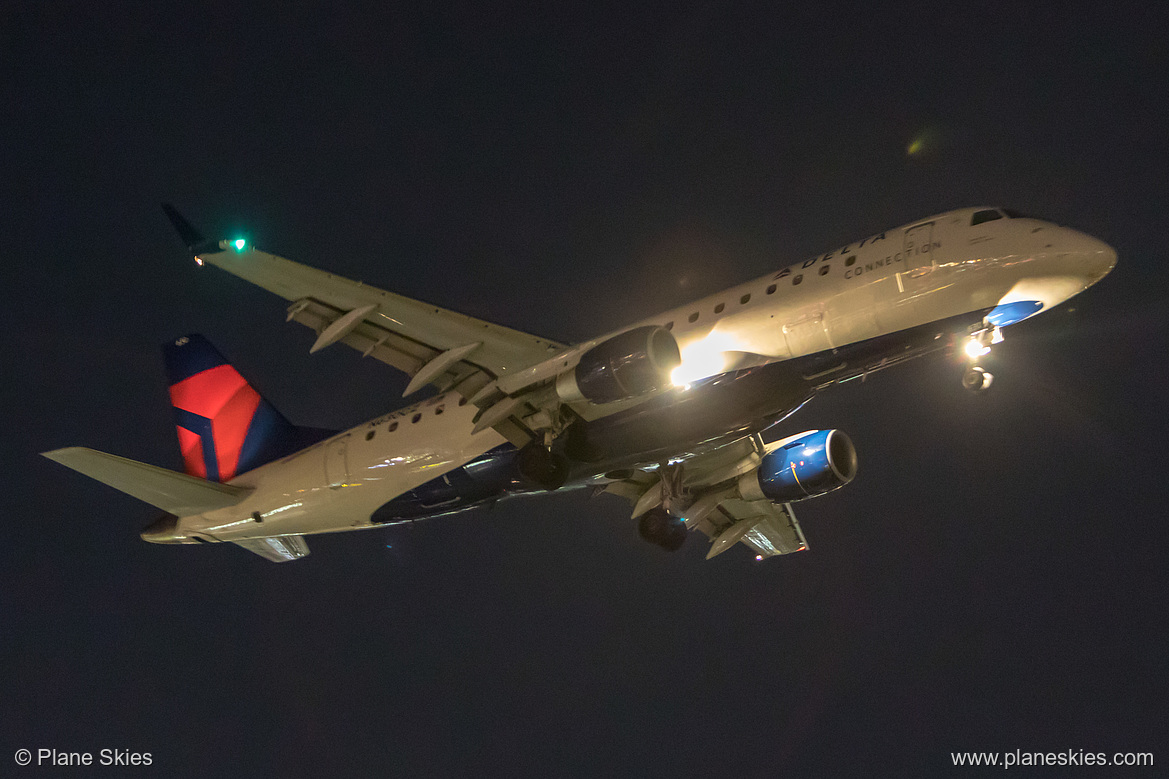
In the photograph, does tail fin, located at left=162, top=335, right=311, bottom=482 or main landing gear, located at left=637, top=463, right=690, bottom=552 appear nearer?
main landing gear, located at left=637, top=463, right=690, bottom=552

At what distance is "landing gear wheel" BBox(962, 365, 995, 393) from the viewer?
19.6 m

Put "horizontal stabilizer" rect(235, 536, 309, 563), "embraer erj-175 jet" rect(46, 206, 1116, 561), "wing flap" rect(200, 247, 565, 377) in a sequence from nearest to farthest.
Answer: "embraer erj-175 jet" rect(46, 206, 1116, 561) < "wing flap" rect(200, 247, 565, 377) < "horizontal stabilizer" rect(235, 536, 309, 563)

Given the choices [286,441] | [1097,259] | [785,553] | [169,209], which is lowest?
[785,553]

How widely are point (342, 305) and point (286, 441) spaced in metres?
6.69

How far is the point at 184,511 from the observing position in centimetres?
2631

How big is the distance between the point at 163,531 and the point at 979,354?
20.4 metres

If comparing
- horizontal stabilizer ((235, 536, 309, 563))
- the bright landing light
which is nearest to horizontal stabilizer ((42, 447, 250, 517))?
horizontal stabilizer ((235, 536, 309, 563))

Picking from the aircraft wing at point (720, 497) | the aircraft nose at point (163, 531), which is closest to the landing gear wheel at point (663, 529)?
the aircraft wing at point (720, 497)

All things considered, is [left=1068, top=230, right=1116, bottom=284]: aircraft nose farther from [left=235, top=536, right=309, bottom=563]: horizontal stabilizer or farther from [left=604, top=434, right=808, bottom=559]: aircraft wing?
[left=235, top=536, right=309, bottom=563]: horizontal stabilizer

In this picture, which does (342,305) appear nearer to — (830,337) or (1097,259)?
(830,337)

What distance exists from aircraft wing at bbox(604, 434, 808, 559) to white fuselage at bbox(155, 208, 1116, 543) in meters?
4.38

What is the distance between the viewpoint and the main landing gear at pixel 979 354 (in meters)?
19.6

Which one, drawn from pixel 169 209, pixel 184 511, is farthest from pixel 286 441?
pixel 169 209

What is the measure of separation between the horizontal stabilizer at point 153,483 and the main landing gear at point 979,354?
17804 mm
